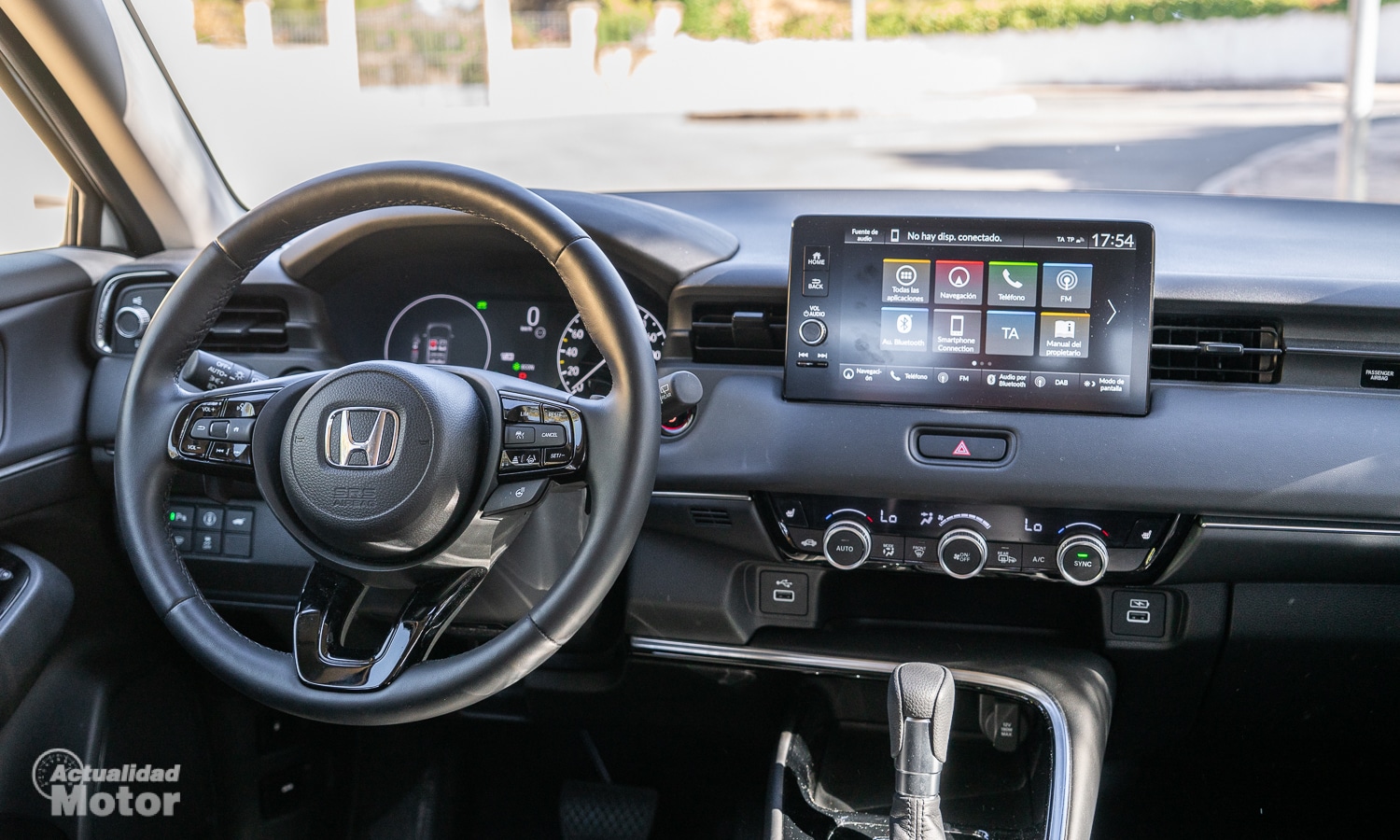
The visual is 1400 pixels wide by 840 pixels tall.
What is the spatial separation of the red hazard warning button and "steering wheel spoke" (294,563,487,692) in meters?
0.67

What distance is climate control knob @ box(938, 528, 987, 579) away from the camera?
62.9 inches

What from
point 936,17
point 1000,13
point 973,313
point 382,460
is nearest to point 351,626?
point 382,460

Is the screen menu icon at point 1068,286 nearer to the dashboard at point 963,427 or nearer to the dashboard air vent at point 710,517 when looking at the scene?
the dashboard at point 963,427

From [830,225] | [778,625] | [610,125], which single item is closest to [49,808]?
[778,625]

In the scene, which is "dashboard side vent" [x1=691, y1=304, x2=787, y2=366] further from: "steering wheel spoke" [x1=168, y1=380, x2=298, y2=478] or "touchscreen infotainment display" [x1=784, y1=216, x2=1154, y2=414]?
"steering wheel spoke" [x1=168, y1=380, x2=298, y2=478]

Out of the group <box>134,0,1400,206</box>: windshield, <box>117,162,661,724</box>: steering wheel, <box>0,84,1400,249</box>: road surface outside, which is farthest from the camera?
<box>134,0,1400,206</box>: windshield

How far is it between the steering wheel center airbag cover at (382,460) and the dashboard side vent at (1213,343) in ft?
3.29

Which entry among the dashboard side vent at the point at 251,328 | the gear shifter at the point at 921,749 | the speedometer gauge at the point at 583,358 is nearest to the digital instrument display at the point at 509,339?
the speedometer gauge at the point at 583,358

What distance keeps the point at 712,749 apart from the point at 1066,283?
3.78 feet

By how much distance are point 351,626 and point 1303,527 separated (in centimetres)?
132

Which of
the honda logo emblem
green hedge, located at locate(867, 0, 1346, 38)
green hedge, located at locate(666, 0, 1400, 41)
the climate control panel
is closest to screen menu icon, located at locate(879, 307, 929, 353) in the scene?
the climate control panel

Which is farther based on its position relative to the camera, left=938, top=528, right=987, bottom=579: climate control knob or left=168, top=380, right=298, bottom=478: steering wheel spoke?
left=938, top=528, right=987, bottom=579: climate control knob

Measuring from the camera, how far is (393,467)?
1231 mm

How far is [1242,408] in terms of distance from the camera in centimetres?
158
